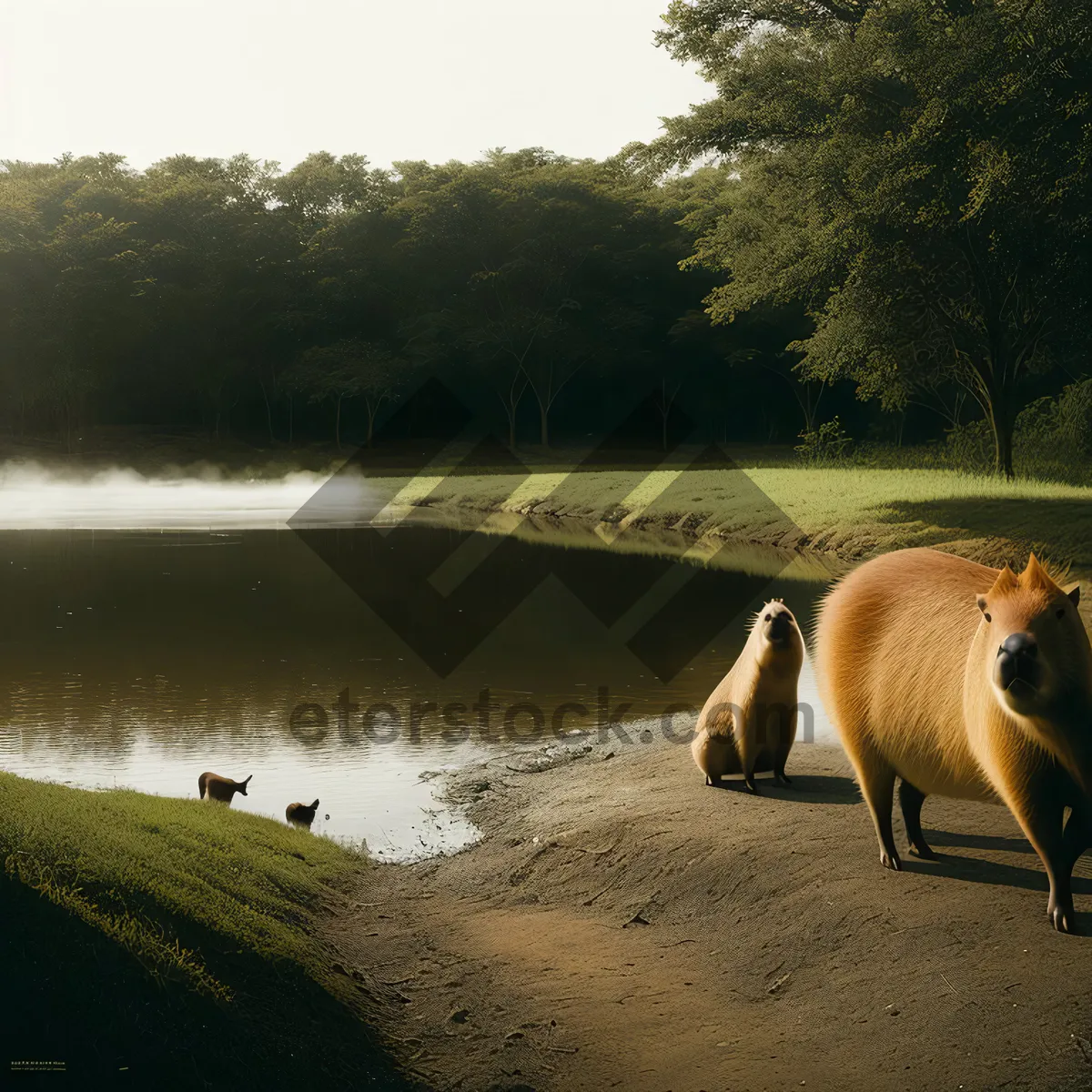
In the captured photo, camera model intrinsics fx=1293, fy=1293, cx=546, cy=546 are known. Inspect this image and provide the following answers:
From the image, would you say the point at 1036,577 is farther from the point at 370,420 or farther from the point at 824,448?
the point at 370,420

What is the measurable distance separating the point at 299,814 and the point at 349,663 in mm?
5405

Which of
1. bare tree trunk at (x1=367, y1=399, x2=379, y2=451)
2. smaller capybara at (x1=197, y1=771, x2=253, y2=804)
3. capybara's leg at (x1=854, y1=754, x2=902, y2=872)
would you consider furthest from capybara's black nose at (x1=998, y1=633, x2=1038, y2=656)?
bare tree trunk at (x1=367, y1=399, x2=379, y2=451)

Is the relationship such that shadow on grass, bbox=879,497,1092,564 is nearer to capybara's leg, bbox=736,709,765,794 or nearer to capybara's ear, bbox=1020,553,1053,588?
capybara's leg, bbox=736,709,765,794

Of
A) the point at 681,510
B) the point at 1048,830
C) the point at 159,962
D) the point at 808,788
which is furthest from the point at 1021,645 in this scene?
the point at 681,510

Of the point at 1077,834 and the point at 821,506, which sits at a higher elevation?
the point at 1077,834

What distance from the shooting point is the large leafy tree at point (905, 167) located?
63.0ft

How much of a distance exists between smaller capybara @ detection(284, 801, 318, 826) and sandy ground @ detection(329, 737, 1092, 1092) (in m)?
0.89

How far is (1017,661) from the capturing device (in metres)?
4.18

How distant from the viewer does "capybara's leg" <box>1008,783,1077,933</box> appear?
14.7 ft

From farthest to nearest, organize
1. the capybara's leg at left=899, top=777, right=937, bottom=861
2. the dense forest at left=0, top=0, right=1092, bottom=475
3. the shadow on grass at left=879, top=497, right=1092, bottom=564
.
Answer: the dense forest at left=0, top=0, right=1092, bottom=475
the shadow on grass at left=879, top=497, right=1092, bottom=564
the capybara's leg at left=899, top=777, right=937, bottom=861

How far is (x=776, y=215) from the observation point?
25.9 metres

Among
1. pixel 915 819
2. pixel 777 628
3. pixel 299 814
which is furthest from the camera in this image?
pixel 299 814

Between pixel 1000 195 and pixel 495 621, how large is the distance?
32.7 ft

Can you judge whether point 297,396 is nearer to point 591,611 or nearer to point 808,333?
point 808,333
